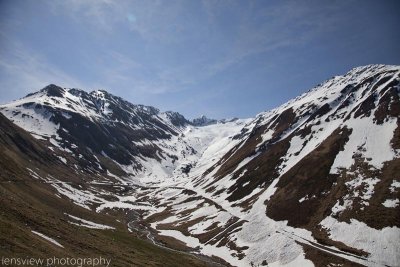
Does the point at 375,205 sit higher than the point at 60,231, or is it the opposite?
the point at 375,205

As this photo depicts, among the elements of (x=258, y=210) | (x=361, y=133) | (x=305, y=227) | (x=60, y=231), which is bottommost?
(x=60, y=231)

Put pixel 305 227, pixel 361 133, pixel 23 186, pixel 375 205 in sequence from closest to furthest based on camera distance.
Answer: pixel 375 205 < pixel 305 227 < pixel 23 186 < pixel 361 133

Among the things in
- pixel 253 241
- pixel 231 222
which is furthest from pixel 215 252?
pixel 231 222

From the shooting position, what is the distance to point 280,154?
15775 cm

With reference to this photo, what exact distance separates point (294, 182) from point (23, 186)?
91344 mm

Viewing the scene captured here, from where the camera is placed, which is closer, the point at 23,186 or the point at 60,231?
the point at 60,231

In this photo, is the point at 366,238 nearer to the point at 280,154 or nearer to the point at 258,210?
the point at 258,210

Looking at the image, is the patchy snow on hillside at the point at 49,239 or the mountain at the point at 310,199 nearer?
the patchy snow on hillside at the point at 49,239

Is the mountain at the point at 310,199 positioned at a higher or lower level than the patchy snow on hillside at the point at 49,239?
higher

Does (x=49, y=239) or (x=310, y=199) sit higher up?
(x=310, y=199)

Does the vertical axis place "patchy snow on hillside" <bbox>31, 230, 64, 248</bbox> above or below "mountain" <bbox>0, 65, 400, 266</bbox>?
below

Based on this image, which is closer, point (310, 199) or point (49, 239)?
point (49, 239)

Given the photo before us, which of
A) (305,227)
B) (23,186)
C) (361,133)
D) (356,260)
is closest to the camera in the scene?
(356,260)

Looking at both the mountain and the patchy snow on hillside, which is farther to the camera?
the mountain
